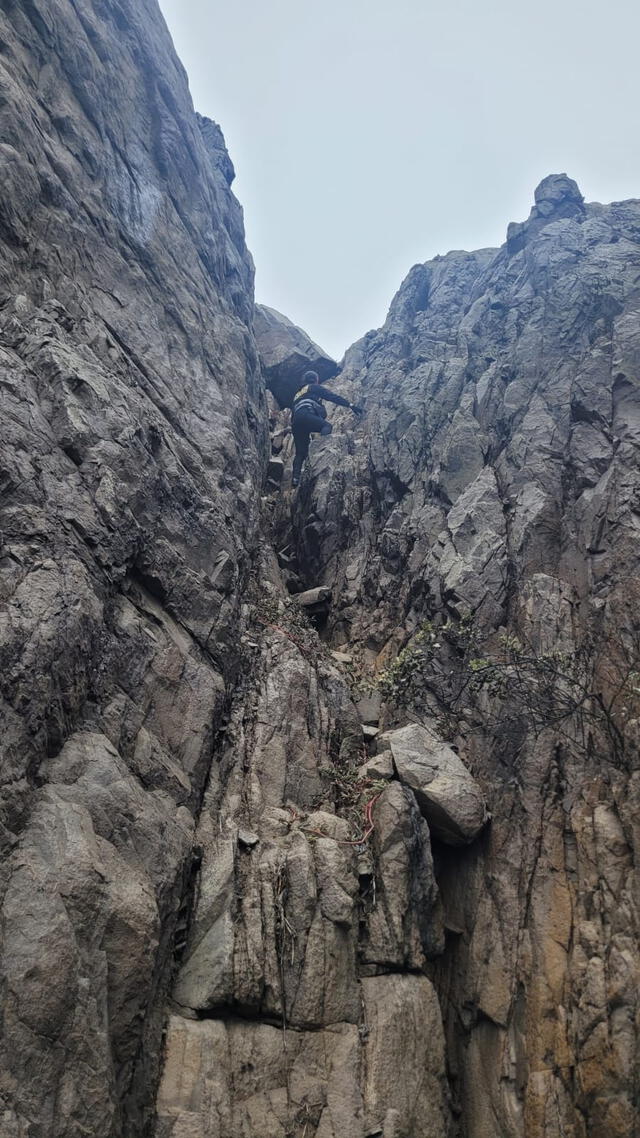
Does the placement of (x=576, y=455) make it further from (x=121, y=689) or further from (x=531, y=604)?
(x=121, y=689)

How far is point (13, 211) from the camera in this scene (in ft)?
46.5

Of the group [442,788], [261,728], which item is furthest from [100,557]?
[442,788]

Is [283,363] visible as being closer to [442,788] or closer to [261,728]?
[261,728]

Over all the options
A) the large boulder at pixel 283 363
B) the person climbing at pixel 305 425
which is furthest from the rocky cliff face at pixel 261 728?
the large boulder at pixel 283 363

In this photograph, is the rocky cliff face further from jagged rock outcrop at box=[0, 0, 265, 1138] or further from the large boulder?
the large boulder

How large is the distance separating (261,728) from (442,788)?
4203 mm

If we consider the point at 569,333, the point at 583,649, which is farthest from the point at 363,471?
the point at 583,649

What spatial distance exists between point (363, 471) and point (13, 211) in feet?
53.7

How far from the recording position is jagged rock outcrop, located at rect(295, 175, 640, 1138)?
34.4ft

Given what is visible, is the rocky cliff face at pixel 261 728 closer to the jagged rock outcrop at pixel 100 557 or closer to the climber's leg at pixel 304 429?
the jagged rock outcrop at pixel 100 557

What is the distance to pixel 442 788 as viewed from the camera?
1298 cm

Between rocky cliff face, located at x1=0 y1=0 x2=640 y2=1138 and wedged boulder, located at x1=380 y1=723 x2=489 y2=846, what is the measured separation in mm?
89

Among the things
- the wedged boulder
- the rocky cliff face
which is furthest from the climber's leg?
the wedged boulder

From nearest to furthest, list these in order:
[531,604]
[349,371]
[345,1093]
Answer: [345,1093], [531,604], [349,371]
